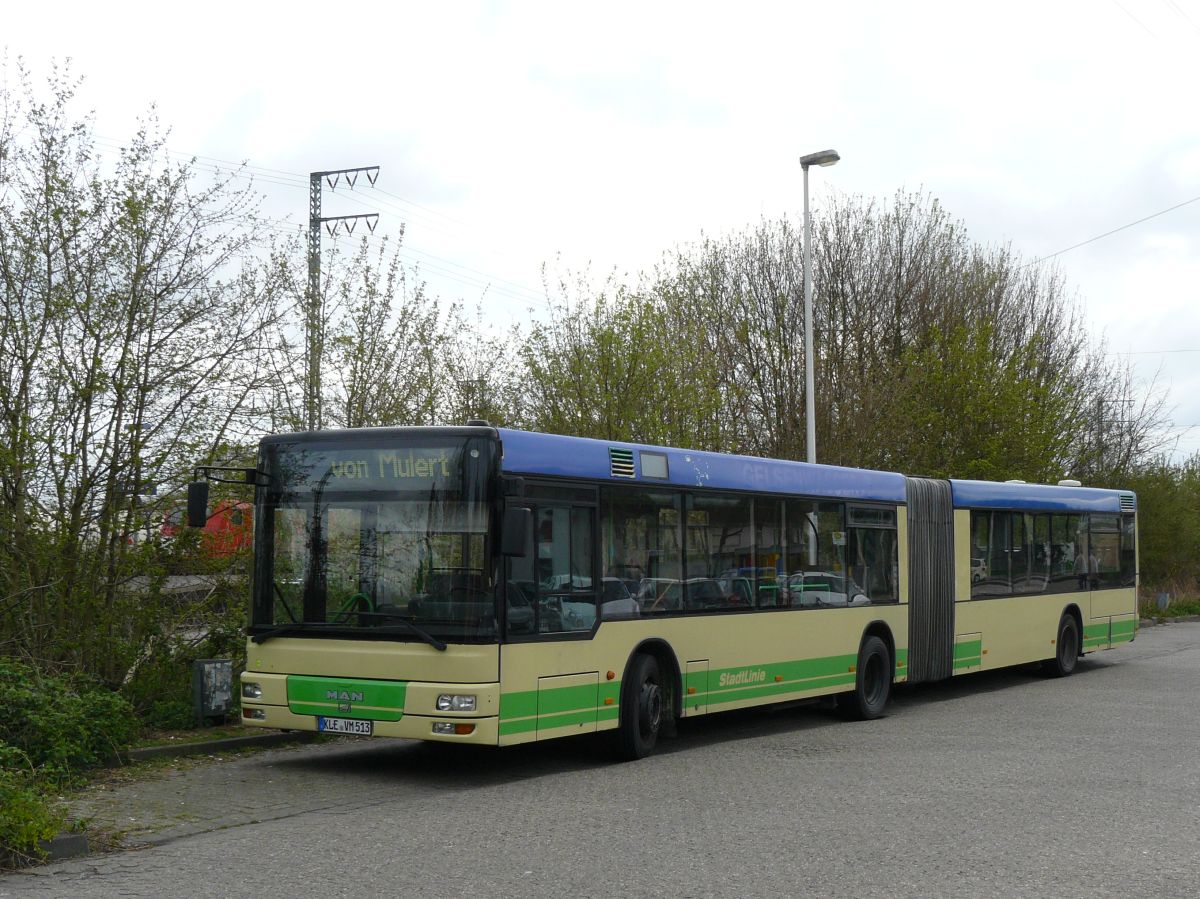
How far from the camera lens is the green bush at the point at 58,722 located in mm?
10258

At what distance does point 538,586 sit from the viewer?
11.1 m

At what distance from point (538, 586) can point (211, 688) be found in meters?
3.79

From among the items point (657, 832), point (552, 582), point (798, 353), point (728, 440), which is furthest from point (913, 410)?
point (657, 832)

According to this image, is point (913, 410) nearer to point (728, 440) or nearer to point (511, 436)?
point (728, 440)

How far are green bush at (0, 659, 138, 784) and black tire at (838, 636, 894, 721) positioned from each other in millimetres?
7836

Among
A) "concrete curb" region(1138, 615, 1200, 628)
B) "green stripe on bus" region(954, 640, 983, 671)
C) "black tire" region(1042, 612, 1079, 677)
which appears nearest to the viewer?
"green stripe on bus" region(954, 640, 983, 671)

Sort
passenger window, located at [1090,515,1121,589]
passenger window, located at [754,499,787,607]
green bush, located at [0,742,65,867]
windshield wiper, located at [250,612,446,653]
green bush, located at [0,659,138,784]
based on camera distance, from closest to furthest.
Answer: green bush, located at [0,742,65,867] < green bush, located at [0,659,138,784] < windshield wiper, located at [250,612,446,653] < passenger window, located at [754,499,787,607] < passenger window, located at [1090,515,1121,589]

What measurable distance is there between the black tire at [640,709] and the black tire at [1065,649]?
33.3ft

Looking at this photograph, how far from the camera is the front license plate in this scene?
35.2 ft

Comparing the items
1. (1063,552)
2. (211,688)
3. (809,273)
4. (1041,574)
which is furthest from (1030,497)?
(211,688)

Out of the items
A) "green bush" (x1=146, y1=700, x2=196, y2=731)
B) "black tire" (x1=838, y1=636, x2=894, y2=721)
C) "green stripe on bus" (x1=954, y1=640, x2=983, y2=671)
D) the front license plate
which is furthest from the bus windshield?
"green stripe on bus" (x1=954, y1=640, x2=983, y2=671)

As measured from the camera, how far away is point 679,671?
12.6 meters

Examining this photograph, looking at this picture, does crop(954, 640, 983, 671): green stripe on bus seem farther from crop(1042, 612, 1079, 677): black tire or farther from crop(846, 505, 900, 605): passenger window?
crop(1042, 612, 1079, 677): black tire

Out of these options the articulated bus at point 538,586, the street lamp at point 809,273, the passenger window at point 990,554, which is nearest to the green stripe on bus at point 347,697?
the articulated bus at point 538,586
